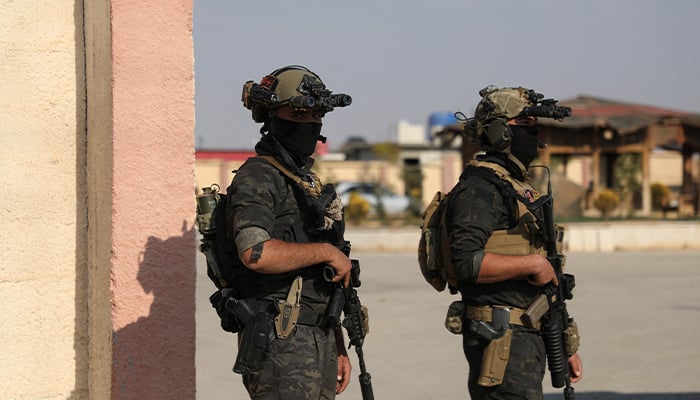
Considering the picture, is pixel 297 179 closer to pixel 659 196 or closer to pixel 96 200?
pixel 96 200

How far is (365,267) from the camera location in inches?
634

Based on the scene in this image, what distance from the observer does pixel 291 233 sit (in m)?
3.51

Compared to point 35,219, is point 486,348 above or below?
below

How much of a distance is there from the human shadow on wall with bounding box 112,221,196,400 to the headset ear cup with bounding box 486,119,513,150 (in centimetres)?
138

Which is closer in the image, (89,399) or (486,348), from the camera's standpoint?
(486,348)

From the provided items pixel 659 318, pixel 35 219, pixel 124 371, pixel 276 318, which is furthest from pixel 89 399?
pixel 659 318

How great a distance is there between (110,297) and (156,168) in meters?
0.59

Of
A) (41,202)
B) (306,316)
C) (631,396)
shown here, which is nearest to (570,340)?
(306,316)

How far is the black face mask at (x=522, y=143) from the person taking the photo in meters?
4.07

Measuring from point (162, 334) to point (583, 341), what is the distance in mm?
5779

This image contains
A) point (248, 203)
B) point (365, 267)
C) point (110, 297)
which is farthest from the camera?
point (365, 267)

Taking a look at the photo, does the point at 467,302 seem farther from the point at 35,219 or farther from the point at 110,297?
the point at 35,219

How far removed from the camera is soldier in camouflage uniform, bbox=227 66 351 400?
335cm

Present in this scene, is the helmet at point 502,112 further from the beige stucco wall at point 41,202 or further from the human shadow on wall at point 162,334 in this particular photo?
the beige stucco wall at point 41,202
